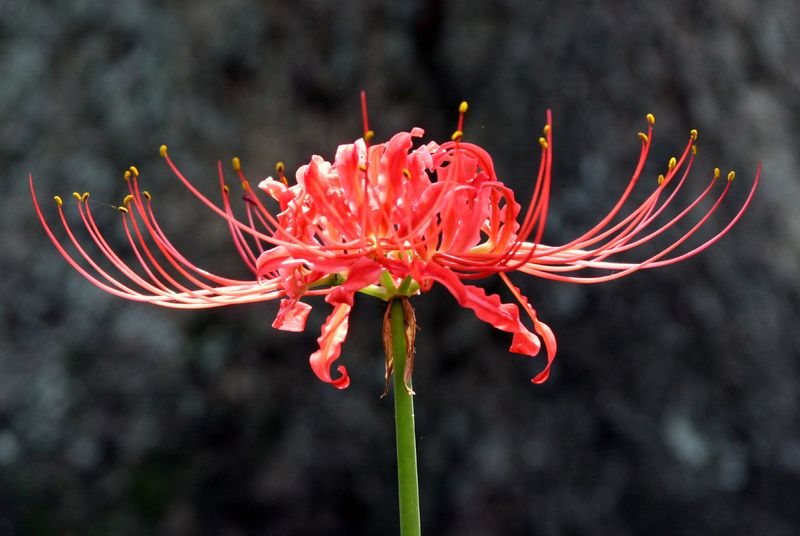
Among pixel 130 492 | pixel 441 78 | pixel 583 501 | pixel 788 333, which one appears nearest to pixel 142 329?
pixel 130 492

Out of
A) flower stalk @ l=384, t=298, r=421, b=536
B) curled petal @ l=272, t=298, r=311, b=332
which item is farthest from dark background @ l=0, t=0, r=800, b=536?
flower stalk @ l=384, t=298, r=421, b=536

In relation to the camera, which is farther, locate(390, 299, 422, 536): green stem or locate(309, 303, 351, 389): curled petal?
locate(309, 303, 351, 389): curled petal

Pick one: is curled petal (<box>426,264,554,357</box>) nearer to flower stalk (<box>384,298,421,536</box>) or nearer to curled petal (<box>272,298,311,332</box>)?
flower stalk (<box>384,298,421,536</box>)

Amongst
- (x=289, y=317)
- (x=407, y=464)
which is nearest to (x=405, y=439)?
(x=407, y=464)

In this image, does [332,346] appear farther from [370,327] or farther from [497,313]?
[370,327]

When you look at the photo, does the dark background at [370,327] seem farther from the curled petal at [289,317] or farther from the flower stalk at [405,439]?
the flower stalk at [405,439]

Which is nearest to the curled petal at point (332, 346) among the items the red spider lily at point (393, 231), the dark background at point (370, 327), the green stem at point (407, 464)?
the red spider lily at point (393, 231)
